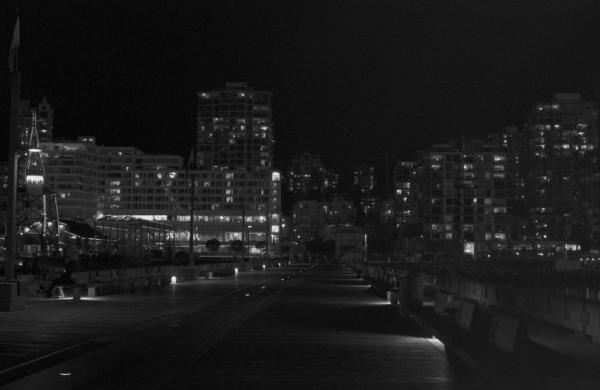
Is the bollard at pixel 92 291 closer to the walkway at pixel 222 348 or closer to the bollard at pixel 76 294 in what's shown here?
the bollard at pixel 76 294

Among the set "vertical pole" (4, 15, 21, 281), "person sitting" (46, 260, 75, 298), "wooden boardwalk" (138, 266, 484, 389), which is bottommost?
"wooden boardwalk" (138, 266, 484, 389)

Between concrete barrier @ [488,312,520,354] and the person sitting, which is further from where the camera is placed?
the person sitting

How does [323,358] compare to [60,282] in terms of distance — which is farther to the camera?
[60,282]

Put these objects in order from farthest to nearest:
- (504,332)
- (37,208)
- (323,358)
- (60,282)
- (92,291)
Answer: (37,208) → (92,291) → (60,282) → (323,358) → (504,332)

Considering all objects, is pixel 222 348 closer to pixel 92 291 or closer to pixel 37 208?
pixel 92 291

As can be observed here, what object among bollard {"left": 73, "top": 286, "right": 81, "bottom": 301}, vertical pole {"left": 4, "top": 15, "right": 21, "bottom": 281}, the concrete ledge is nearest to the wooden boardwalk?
the concrete ledge

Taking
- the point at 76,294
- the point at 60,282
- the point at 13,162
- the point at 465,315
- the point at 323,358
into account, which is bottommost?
the point at 323,358

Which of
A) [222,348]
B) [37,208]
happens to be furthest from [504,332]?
[37,208]

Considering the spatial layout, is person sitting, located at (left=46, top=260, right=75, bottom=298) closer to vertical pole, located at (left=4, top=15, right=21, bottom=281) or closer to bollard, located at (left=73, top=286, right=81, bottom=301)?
bollard, located at (left=73, top=286, right=81, bottom=301)

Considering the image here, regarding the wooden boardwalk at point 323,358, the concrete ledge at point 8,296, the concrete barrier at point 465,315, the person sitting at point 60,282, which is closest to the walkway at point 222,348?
the wooden boardwalk at point 323,358

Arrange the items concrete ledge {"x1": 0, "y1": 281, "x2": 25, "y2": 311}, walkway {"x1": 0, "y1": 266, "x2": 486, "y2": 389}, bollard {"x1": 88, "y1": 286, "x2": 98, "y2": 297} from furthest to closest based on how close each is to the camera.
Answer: bollard {"x1": 88, "y1": 286, "x2": 98, "y2": 297}
concrete ledge {"x1": 0, "y1": 281, "x2": 25, "y2": 311}
walkway {"x1": 0, "y1": 266, "x2": 486, "y2": 389}

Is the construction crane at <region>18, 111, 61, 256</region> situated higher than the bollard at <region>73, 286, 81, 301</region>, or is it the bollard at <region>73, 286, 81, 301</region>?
the construction crane at <region>18, 111, 61, 256</region>

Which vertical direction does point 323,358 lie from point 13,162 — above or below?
below

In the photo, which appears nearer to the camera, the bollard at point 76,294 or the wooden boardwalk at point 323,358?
the wooden boardwalk at point 323,358
